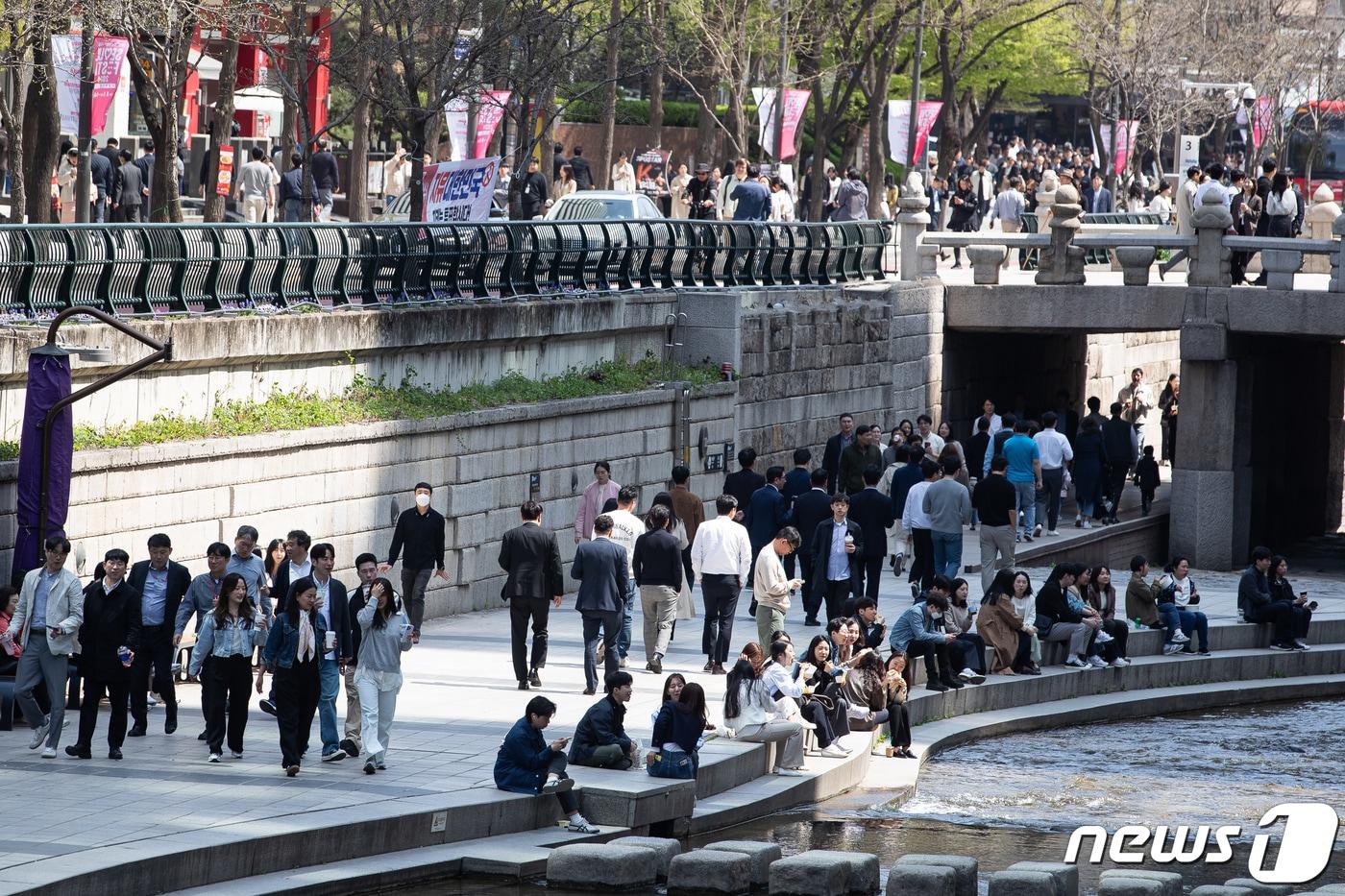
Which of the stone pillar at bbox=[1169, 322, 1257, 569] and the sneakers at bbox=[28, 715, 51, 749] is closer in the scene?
the sneakers at bbox=[28, 715, 51, 749]

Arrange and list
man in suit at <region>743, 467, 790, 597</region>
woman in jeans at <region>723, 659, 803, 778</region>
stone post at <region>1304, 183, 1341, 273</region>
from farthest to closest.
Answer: stone post at <region>1304, 183, 1341, 273</region>, man in suit at <region>743, 467, 790, 597</region>, woman in jeans at <region>723, 659, 803, 778</region>

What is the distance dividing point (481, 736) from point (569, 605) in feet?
24.2

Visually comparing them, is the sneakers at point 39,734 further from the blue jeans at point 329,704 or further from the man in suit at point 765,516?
the man in suit at point 765,516

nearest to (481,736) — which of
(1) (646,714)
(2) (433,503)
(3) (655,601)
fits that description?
(1) (646,714)

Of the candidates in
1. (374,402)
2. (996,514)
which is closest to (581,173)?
(996,514)

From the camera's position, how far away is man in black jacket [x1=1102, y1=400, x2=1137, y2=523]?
100 ft

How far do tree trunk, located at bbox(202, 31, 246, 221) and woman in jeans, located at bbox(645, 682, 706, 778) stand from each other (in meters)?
17.4

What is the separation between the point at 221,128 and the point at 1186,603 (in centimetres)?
1680

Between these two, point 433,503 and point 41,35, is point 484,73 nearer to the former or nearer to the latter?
point 41,35

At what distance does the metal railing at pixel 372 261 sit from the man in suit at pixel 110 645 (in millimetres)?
4187

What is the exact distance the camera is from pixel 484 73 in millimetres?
31969

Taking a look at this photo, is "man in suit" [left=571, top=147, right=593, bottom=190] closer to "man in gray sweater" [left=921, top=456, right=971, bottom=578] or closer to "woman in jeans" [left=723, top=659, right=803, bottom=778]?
"man in gray sweater" [left=921, top=456, right=971, bottom=578]

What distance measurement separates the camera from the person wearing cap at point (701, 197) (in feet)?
113

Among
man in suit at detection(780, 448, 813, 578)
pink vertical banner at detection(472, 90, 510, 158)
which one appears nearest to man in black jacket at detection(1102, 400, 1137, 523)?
man in suit at detection(780, 448, 813, 578)
